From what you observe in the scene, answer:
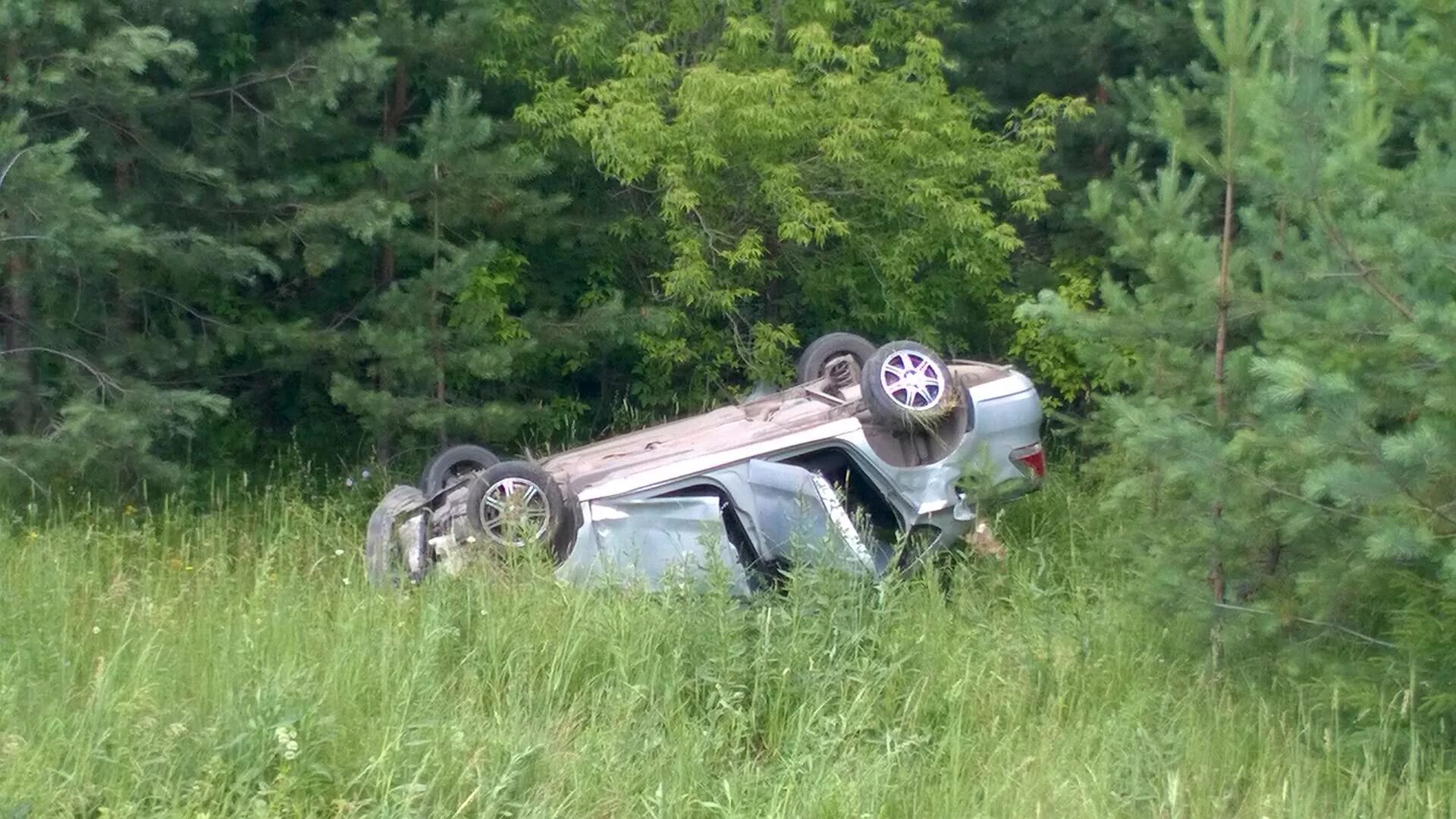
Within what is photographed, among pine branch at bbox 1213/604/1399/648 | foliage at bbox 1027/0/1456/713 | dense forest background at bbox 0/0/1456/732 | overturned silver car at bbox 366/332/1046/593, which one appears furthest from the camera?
overturned silver car at bbox 366/332/1046/593

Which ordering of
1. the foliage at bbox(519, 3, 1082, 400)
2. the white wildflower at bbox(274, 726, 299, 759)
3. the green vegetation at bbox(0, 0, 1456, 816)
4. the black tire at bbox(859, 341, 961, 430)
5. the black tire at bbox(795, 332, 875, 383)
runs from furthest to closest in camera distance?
the foliage at bbox(519, 3, 1082, 400)
the black tire at bbox(795, 332, 875, 383)
the black tire at bbox(859, 341, 961, 430)
the green vegetation at bbox(0, 0, 1456, 816)
the white wildflower at bbox(274, 726, 299, 759)

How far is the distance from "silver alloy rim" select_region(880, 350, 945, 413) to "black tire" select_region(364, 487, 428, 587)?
247 cm

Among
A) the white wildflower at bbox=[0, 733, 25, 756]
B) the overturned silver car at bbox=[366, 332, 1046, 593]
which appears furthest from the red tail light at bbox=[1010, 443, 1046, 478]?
the white wildflower at bbox=[0, 733, 25, 756]

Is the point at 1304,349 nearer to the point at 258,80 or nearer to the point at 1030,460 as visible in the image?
the point at 1030,460

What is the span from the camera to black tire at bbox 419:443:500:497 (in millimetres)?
7820

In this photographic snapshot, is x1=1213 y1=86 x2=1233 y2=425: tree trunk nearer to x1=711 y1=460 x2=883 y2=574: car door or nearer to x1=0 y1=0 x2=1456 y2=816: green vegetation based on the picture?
x1=0 y1=0 x2=1456 y2=816: green vegetation

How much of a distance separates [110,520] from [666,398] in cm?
426

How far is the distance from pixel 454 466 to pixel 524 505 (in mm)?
1408

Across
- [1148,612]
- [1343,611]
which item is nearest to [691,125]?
[1148,612]

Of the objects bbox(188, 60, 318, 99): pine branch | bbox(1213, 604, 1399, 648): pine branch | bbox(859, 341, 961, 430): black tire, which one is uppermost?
→ bbox(188, 60, 318, 99): pine branch

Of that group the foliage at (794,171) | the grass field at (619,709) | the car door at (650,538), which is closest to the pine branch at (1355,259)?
the grass field at (619,709)

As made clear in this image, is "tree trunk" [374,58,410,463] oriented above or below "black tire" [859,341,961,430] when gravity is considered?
above

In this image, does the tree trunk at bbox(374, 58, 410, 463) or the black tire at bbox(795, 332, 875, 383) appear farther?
the tree trunk at bbox(374, 58, 410, 463)

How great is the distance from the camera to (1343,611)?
5316mm
